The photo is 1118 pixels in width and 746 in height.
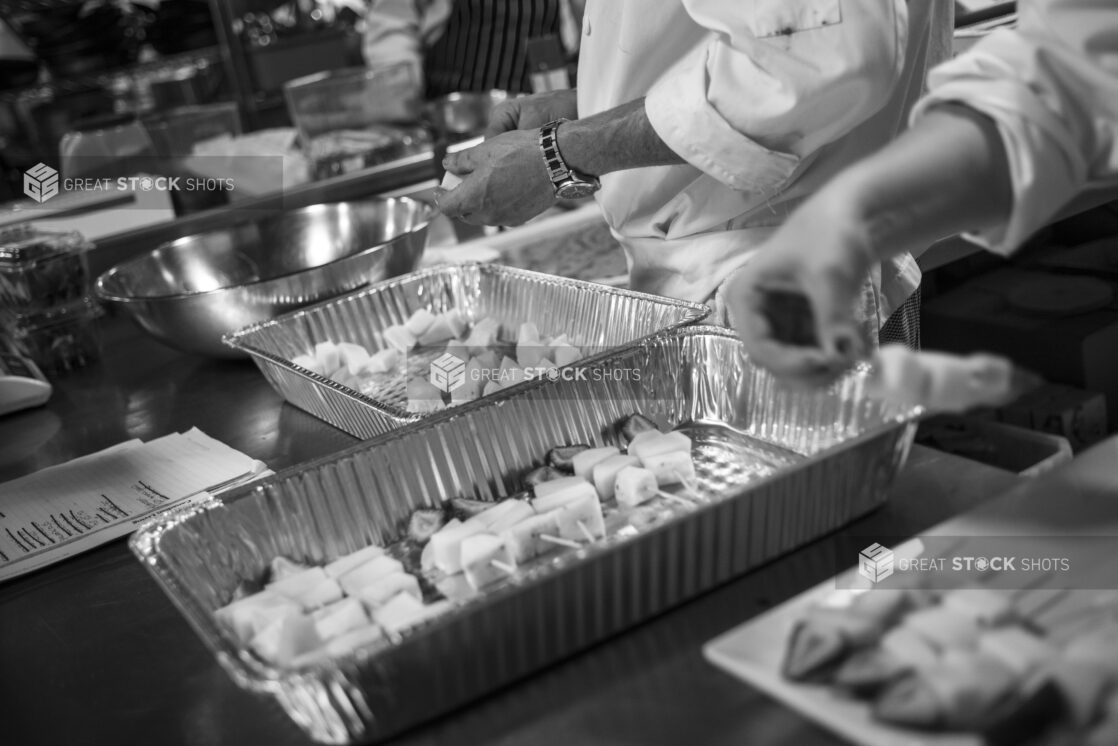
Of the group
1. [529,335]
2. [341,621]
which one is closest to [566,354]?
[529,335]

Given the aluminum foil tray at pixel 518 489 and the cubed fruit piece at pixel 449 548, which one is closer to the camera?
the aluminum foil tray at pixel 518 489

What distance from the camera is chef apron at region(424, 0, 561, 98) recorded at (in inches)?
150

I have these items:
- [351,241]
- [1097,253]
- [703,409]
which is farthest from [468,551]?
[1097,253]

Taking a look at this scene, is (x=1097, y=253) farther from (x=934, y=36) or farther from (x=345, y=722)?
(x=345, y=722)

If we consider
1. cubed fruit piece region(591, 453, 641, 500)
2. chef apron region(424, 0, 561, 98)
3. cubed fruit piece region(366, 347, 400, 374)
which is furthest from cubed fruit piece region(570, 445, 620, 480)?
chef apron region(424, 0, 561, 98)

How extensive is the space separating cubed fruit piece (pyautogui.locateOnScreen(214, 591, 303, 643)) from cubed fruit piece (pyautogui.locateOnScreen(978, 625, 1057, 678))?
0.56 metres

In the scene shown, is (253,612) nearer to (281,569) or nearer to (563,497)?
(281,569)

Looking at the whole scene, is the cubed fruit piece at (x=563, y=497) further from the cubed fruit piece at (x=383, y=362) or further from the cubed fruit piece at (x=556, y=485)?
the cubed fruit piece at (x=383, y=362)

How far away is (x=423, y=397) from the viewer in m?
1.50

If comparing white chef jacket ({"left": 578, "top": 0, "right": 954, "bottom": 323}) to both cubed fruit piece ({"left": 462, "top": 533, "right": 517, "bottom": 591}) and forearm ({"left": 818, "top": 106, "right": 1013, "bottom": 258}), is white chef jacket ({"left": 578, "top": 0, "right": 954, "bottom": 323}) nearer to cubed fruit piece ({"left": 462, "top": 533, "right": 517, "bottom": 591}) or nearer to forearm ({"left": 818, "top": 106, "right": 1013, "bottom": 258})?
forearm ({"left": 818, "top": 106, "right": 1013, "bottom": 258})

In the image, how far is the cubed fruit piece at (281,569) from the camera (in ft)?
3.46

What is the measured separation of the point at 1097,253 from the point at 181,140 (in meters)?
2.43

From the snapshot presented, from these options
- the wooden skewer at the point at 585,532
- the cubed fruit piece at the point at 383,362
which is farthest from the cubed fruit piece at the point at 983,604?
the cubed fruit piece at the point at 383,362

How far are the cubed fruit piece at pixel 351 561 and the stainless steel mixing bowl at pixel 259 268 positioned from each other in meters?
0.79
